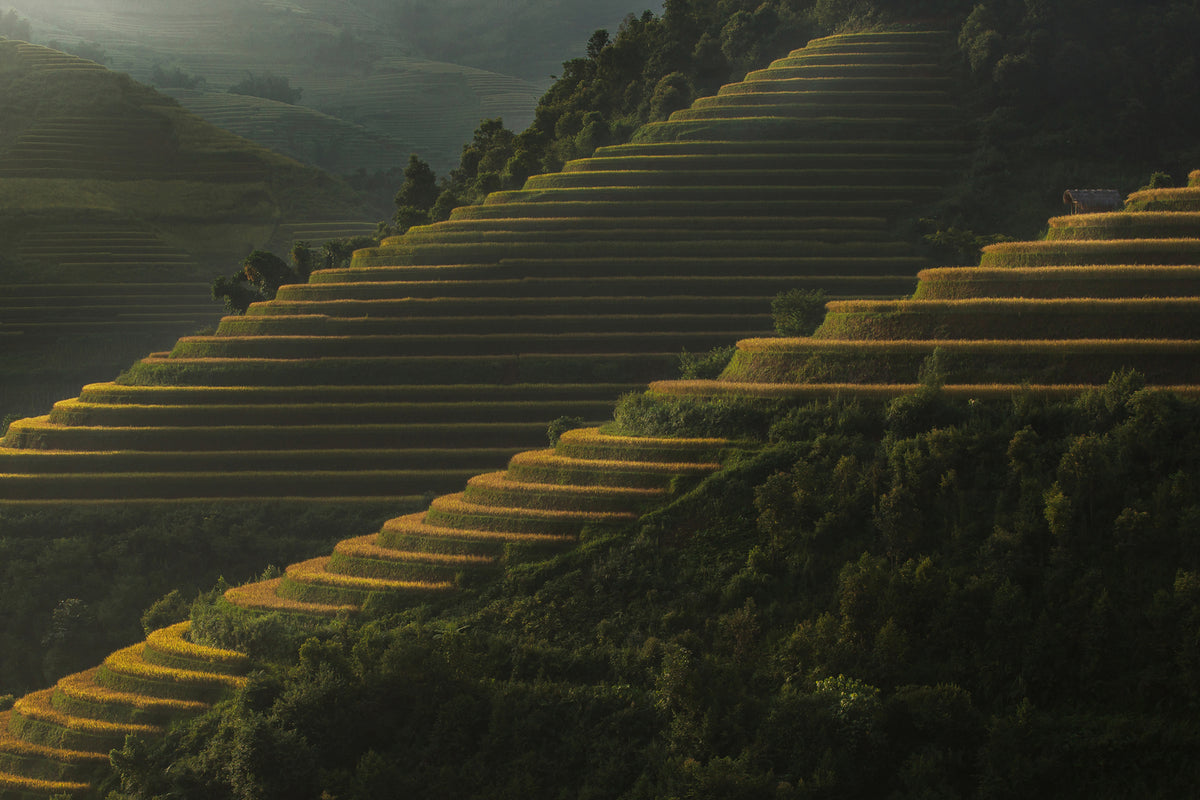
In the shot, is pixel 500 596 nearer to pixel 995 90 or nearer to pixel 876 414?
pixel 876 414

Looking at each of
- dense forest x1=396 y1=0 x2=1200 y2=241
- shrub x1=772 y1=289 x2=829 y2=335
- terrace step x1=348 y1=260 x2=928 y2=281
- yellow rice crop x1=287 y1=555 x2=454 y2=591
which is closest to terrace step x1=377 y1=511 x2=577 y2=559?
yellow rice crop x1=287 y1=555 x2=454 y2=591

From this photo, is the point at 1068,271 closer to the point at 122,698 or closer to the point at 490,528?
the point at 490,528

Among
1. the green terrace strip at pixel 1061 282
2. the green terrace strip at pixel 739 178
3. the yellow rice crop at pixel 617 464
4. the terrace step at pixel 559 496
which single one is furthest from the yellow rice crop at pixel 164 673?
the green terrace strip at pixel 739 178

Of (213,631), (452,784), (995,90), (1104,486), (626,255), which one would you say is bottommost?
(452,784)

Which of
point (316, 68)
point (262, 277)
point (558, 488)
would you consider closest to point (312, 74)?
point (316, 68)

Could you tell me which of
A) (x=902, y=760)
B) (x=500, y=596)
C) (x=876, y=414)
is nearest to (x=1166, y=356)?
(x=876, y=414)
